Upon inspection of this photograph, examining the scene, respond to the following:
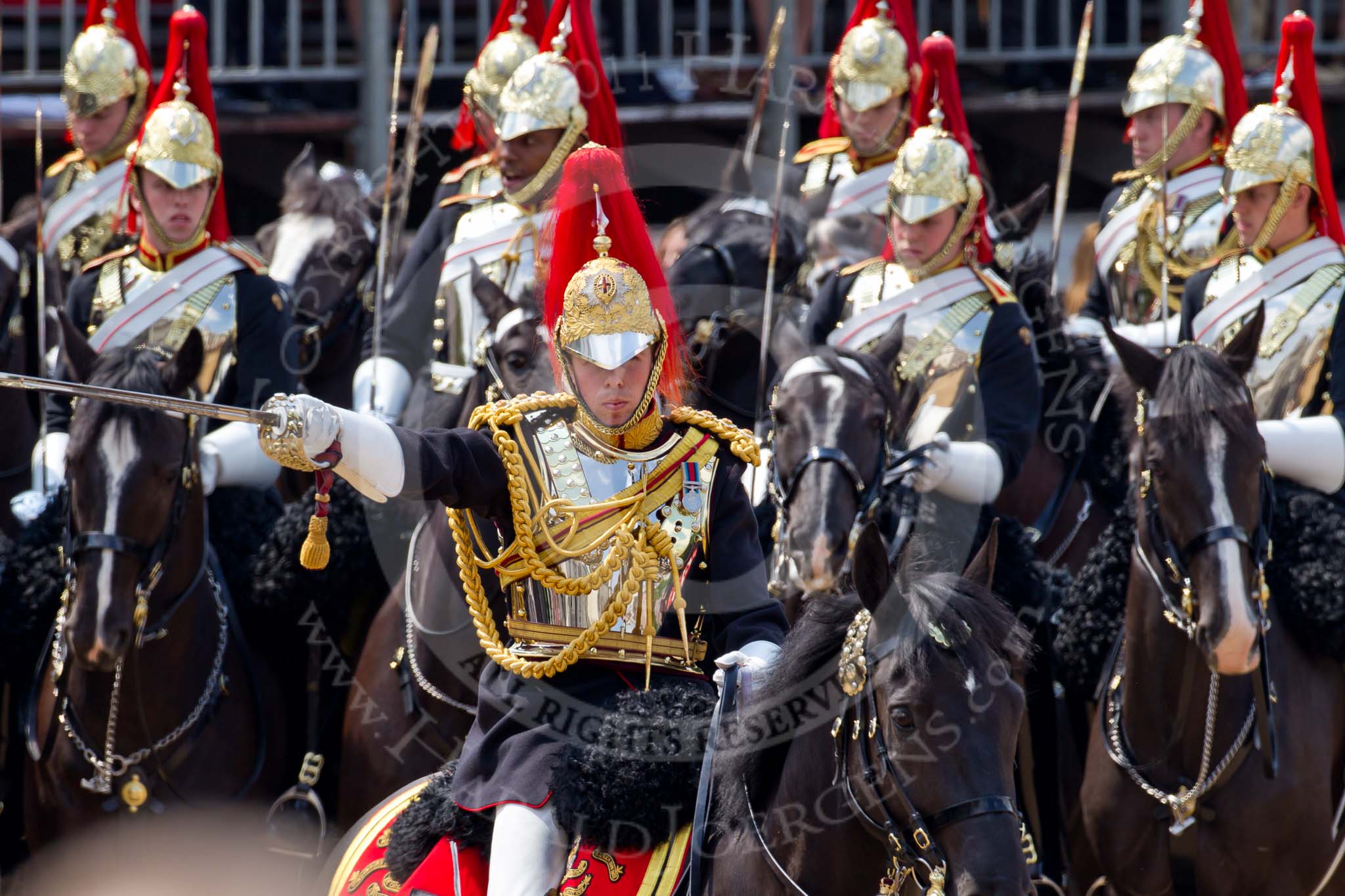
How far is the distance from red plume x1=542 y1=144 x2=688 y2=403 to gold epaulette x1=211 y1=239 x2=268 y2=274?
2639mm

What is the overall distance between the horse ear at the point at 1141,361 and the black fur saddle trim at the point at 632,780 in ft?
6.33

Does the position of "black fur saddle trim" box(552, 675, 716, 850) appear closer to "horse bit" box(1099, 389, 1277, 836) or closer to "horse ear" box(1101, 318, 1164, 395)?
"horse bit" box(1099, 389, 1277, 836)

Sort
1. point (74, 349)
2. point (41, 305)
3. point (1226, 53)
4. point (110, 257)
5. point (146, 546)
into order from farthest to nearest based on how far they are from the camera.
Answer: point (1226, 53) → point (41, 305) → point (110, 257) → point (74, 349) → point (146, 546)

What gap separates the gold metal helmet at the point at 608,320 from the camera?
3.82 m

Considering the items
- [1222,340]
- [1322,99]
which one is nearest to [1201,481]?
[1222,340]

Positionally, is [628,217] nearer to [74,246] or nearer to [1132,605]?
[1132,605]

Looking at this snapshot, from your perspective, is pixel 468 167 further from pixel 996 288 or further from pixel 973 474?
pixel 973 474

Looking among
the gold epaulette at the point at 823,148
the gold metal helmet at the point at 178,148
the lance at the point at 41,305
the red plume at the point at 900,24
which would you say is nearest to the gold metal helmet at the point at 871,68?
the red plume at the point at 900,24

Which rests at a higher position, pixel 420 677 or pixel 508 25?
pixel 508 25

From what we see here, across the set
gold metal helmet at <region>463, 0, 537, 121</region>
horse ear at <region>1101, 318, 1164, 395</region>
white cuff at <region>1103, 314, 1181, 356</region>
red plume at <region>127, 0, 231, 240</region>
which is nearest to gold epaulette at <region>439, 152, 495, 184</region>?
gold metal helmet at <region>463, 0, 537, 121</region>

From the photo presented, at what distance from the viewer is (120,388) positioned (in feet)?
16.8

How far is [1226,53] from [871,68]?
1.31 m

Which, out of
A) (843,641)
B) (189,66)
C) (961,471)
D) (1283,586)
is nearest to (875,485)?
(961,471)

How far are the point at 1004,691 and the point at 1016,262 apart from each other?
4.43 meters
